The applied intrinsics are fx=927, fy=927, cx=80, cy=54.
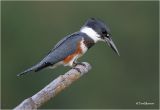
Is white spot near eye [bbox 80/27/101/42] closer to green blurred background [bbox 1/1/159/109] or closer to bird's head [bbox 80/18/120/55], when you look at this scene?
bird's head [bbox 80/18/120/55]

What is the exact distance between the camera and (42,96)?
20.1 ft

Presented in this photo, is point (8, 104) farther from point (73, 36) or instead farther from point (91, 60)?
point (73, 36)

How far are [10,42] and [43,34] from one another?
32.0 inches

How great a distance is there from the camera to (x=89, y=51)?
1570cm

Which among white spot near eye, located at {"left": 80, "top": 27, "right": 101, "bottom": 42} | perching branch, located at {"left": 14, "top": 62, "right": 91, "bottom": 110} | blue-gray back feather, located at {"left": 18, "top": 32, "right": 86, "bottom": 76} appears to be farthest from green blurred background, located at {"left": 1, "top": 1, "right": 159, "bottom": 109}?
perching branch, located at {"left": 14, "top": 62, "right": 91, "bottom": 110}

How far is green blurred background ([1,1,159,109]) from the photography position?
15359 millimetres

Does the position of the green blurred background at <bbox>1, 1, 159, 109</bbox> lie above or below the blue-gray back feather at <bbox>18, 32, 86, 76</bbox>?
below

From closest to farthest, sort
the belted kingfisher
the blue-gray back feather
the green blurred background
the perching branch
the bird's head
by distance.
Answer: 1. the perching branch
2. the blue-gray back feather
3. the belted kingfisher
4. the bird's head
5. the green blurred background

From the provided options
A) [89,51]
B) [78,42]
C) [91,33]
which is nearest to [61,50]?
[78,42]

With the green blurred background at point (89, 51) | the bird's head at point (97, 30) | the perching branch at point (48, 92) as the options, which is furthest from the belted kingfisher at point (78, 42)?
the green blurred background at point (89, 51)

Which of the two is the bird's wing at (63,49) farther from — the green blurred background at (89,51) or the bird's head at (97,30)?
the green blurred background at (89,51)

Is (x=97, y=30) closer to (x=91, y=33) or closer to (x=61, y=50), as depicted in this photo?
(x=91, y=33)

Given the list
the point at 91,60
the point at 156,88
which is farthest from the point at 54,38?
the point at 156,88

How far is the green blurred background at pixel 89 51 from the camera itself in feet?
50.4
